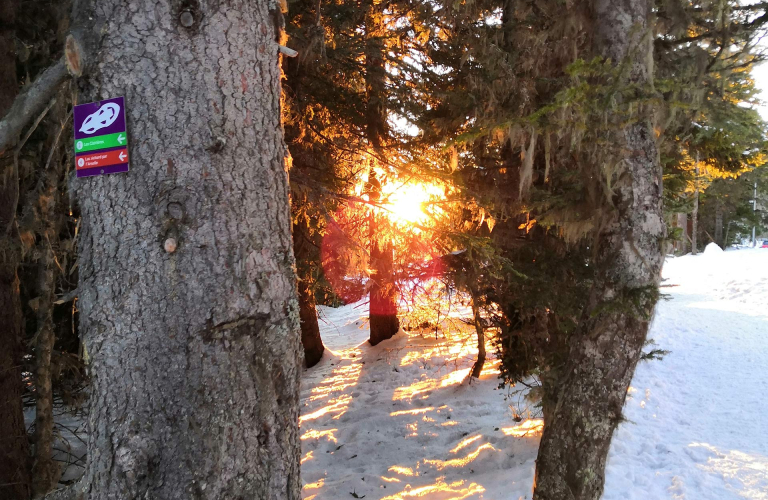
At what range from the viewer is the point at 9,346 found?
411 centimetres

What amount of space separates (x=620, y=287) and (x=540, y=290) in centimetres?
212

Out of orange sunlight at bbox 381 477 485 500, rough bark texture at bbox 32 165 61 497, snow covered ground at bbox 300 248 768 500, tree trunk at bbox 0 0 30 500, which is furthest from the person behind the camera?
snow covered ground at bbox 300 248 768 500

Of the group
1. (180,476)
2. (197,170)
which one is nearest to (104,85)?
(197,170)

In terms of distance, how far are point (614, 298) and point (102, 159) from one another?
112 inches

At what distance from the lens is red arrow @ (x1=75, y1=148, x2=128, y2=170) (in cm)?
160

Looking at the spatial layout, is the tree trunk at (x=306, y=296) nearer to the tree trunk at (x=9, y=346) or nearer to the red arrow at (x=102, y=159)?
the tree trunk at (x=9, y=346)

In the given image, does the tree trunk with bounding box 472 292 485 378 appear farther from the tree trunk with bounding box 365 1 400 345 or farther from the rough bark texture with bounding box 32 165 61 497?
the rough bark texture with bounding box 32 165 61 497

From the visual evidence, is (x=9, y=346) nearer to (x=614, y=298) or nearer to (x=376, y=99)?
(x=376, y=99)

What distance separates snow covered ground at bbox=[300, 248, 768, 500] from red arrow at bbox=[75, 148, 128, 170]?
2.65 meters

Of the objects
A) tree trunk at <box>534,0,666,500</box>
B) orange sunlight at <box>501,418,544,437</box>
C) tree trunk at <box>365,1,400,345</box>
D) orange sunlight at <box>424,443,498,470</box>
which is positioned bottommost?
orange sunlight at <box>424,443,498,470</box>

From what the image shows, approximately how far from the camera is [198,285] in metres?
1.61

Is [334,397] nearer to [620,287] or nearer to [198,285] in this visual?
[620,287]

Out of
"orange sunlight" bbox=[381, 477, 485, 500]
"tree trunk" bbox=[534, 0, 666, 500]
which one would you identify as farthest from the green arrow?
"orange sunlight" bbox=[381, 477, 485, 500]

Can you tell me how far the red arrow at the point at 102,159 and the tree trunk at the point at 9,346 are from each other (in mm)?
2885
